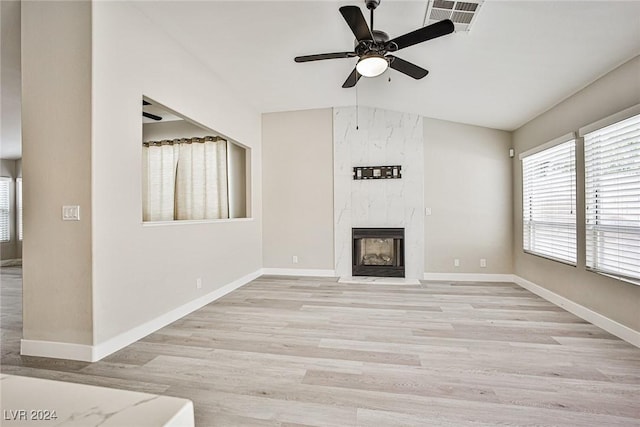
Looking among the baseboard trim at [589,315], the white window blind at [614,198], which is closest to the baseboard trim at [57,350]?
the baseboard trim at [589,315]

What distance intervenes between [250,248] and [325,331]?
2646 mm

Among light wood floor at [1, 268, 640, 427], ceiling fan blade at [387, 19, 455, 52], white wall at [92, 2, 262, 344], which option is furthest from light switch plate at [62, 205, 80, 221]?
ceiling fan blade at [387, 19, 455, 52]

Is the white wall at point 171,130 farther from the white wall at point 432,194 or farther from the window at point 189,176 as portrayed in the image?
the white wall at point 432,194

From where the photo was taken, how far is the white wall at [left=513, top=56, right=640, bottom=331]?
2740 mm

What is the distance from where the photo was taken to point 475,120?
16.3 ft

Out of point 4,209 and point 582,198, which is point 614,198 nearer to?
point 582,198

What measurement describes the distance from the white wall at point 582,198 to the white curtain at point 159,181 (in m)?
5.54

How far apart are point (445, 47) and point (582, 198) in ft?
7.19

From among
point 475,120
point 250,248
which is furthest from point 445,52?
point 250,248

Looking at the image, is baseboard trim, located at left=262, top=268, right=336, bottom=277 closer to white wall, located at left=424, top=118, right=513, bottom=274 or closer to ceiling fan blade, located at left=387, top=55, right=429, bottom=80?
white wall, located at left=424, top=118, right=513, bottom=274

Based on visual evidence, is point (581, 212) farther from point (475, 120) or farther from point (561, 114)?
point (475, 120)

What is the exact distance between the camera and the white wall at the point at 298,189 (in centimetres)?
558

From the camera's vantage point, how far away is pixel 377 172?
215 inches

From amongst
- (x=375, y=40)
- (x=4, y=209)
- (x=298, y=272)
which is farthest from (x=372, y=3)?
(x=4, y=209)
